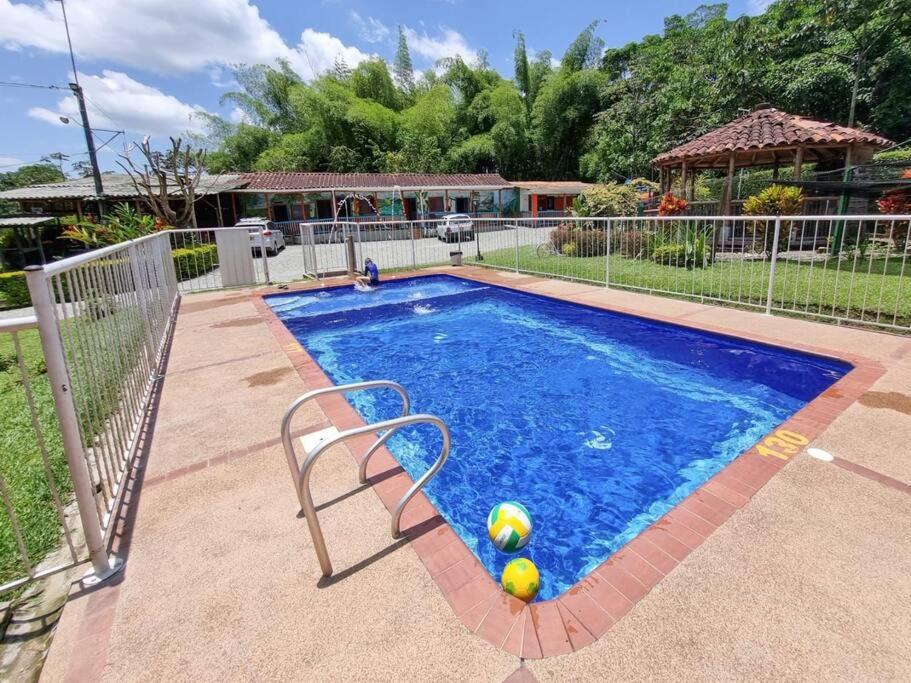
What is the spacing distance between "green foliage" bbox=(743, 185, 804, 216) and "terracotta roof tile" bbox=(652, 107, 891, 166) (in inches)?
56.0

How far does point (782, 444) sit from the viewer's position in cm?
312

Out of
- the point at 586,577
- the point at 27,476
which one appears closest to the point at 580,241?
the point at 586,577

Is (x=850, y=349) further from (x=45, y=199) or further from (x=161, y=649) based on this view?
(x=45, y=199)

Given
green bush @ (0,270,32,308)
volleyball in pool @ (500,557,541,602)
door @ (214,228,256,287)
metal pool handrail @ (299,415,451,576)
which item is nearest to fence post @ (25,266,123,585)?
metal pool handrail @ (299,415,451,576)

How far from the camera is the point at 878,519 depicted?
2398mm

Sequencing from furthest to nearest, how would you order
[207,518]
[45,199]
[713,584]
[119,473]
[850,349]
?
[45,199] → [850,349] → [119,473] → [207,518] → [713,584]

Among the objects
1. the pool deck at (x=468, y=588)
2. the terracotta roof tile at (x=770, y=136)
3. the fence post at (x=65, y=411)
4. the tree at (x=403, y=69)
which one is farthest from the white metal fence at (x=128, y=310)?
the tree at (x=403, y=69)

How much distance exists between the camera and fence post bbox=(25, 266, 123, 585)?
1927 millimetres

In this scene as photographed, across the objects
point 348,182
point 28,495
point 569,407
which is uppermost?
point 348,182

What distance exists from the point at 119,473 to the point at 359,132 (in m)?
36.7

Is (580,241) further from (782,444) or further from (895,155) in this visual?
(895,155)

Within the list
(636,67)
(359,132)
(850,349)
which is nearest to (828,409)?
(850,349)

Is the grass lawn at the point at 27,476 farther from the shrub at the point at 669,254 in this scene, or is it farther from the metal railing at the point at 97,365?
the shrub at the point at 669,254

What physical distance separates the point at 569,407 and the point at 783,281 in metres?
6.15
